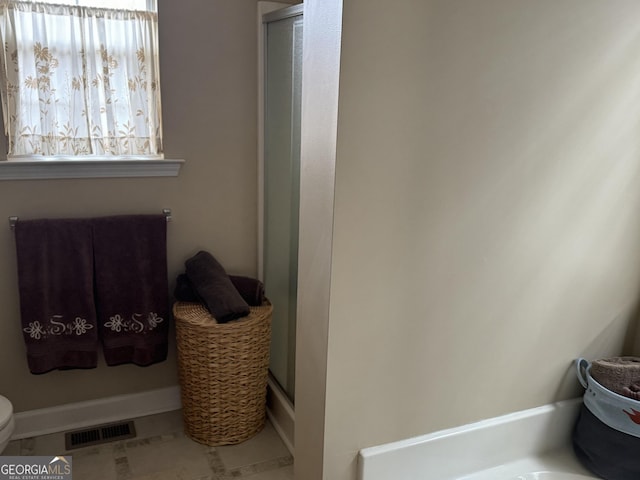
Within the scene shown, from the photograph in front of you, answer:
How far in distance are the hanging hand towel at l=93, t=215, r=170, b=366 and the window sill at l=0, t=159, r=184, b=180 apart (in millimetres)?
186

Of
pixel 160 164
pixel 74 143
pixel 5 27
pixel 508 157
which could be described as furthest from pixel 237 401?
pixel 5 27

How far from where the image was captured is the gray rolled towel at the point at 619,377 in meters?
1.50

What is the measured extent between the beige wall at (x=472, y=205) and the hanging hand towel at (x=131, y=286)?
125cm

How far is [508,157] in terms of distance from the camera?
1.34 m

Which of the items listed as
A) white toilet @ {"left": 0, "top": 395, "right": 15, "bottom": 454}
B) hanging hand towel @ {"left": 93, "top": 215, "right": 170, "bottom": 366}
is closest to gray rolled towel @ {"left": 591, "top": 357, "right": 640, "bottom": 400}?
hanging hand towel @ {"left": 93, "top": 215, "right": 170, "bottom": 366}

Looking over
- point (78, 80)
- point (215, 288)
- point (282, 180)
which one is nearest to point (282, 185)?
point (282, 180)

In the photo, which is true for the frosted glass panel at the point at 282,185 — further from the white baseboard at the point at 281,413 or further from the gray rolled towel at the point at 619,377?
the gray rolled towel at the point at 619,377

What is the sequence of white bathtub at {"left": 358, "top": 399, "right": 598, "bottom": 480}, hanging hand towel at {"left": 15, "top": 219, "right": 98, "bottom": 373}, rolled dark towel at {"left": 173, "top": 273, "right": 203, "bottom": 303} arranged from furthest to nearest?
rolled dark towel at {"left": 173, "top": 273, "right": 203, "bottom": 303}, hanging hand towel at {"left": 15, "top": 219, "right": 98, "bottom": 373}, white bathtub at {"left": 358, "top": 399, "right": 598, "bottom": 480}

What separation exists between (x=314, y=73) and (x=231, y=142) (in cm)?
130

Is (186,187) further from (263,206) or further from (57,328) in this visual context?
(57,328)

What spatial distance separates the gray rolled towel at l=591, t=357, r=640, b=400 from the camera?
1502 millimetres

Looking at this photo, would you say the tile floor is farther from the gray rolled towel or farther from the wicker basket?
the gray rolled towel

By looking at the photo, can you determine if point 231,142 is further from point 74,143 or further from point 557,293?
point 557,293

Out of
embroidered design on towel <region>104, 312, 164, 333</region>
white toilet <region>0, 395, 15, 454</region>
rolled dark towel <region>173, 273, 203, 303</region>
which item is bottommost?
white toilet <region>0, 395, 15, 454</region>
